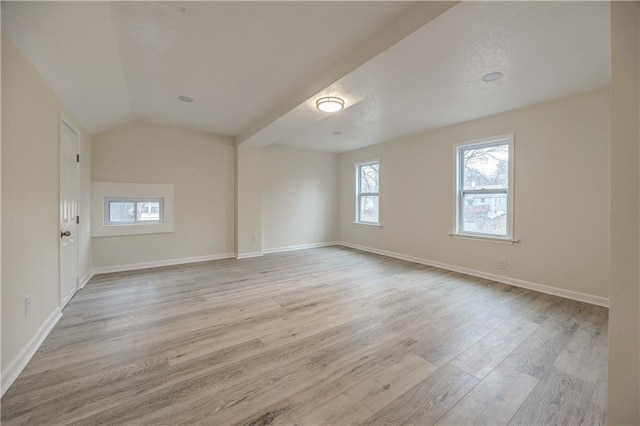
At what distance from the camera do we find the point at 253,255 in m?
5.41

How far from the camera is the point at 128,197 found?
14.2ft

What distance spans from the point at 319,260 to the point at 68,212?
371 cm

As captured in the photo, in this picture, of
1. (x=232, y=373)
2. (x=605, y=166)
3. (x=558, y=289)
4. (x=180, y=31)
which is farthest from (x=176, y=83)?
(x=558, y=289)

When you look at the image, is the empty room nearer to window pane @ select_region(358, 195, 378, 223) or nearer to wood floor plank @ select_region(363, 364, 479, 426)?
wood floor plank @ select_region(363, 364, 479, 426)

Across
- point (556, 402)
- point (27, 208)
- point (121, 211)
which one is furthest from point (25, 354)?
point (556, 402)

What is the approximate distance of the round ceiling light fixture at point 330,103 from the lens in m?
2.88

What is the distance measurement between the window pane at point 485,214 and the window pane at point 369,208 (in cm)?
206

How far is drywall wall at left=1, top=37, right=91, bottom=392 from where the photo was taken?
66.2 inches

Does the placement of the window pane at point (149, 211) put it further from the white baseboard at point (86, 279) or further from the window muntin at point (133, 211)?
the white baseboard at point (86, 279)

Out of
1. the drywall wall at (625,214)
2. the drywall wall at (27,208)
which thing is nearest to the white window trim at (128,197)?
the drywall wall at (27,208)

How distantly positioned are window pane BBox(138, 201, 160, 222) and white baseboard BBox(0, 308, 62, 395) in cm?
233

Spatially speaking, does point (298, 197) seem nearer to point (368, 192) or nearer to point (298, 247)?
point (298, 247)

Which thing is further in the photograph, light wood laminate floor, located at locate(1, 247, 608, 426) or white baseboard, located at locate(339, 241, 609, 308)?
white baseboard, located at locate(339, 241, 609, 308)

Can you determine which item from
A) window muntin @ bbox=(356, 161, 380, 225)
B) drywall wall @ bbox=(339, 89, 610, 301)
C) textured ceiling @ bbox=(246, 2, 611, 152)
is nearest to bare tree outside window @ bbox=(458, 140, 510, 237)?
drywall wall @ bbox=(339, 89, 610, 301)
